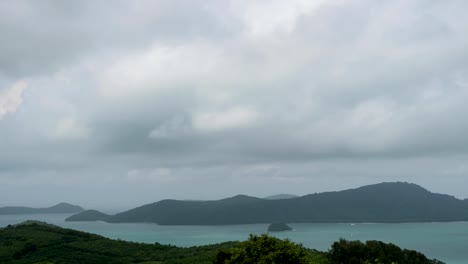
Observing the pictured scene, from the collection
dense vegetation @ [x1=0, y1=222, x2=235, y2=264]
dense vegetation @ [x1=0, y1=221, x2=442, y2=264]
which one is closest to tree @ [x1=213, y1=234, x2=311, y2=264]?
dense vegetation @ [x1=0, y1=221, x2=442, y2=264]

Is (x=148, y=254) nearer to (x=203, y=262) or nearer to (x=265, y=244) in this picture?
(x=203, y=262)

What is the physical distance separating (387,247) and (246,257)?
50.8 metres

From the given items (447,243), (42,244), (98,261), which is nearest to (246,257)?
(98,261)

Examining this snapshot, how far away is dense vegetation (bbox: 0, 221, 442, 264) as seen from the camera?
22453 mm

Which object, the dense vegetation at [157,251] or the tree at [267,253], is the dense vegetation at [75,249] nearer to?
the dense vegetation at [157,251]

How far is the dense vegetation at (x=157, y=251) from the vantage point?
22453mm

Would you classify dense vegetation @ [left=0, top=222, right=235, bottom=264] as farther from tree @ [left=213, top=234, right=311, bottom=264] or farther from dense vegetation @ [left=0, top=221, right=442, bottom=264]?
tree @ [left=213, top=234, right=311, bottom=264]

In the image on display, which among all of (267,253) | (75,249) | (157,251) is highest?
(267,253)

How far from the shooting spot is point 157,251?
92500 millimetres

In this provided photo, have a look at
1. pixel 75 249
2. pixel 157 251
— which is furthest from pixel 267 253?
pixel 75 249

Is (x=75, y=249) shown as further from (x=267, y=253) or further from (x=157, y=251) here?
(x=267, y=253)

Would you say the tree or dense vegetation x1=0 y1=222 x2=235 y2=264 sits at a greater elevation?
the tree

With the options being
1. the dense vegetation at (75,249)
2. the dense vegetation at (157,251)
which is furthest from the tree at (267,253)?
the dense vegetation at (75,249)

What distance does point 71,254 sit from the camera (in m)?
90.3
